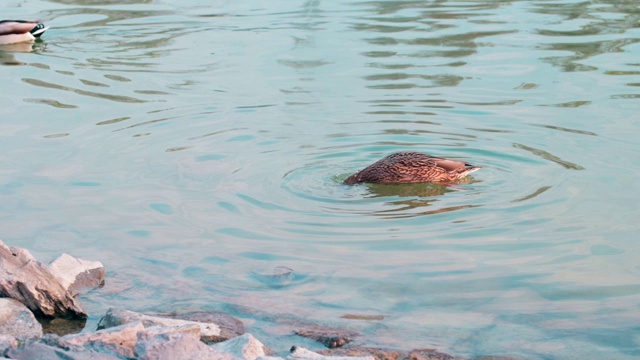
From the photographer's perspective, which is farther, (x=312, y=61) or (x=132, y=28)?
(x=132, y=28)

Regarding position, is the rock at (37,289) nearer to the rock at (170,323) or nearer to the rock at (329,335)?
the rock at (170,323)

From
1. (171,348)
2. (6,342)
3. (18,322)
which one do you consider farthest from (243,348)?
(18,322)

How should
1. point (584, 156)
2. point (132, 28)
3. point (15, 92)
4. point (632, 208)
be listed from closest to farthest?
point (632, 208) → point (584, 156) → point (15, 92) → point (132, 28)

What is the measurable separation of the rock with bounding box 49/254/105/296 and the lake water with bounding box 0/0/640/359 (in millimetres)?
140

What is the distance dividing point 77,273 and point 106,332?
162 centimetres

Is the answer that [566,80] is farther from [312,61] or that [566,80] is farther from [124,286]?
[124,286]

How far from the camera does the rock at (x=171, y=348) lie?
18.3 feet

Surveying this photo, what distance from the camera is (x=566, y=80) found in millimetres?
13680

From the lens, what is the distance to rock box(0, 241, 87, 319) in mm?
6855

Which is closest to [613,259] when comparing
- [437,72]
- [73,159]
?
[73,159]

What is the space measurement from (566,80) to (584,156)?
3.29 m

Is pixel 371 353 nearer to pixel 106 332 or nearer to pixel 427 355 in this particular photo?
pixel 427 355


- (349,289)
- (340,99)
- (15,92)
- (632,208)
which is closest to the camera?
(349,289)

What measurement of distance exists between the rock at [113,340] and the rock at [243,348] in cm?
45
